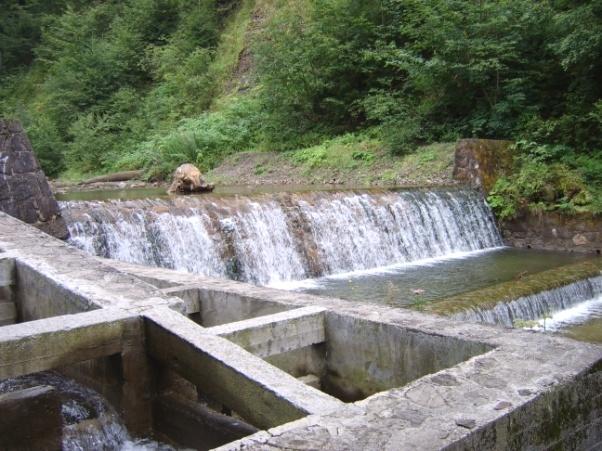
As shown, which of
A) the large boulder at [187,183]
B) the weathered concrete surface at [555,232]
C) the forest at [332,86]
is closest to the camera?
the weathered concrete surface at [555,232]

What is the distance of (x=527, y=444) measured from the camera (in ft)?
9.20

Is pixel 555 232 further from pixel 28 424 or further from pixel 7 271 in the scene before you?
pixel 28 424

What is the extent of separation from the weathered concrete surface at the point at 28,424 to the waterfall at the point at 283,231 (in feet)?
22.0

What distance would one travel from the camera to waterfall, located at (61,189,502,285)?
10.6 metres

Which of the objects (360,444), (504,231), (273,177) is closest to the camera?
(360,444)

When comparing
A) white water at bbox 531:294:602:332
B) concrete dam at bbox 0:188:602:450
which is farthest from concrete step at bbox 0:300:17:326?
white water at bbox 531:294:602:332

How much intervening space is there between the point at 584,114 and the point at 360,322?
40.5 feet

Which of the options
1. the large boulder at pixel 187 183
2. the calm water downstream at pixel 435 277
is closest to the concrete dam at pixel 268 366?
the calm water downstream at pixel 435 277

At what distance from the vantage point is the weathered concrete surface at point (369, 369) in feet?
8.46

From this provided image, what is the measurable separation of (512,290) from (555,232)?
5.42 metres

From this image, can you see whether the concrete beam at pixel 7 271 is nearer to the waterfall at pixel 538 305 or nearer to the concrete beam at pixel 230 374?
the concrete beam at pixel 230 374

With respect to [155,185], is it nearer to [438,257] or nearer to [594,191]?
[438,257]

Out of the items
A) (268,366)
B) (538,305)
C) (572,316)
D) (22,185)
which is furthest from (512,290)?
(22,185)

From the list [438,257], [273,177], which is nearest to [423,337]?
[438,257]
